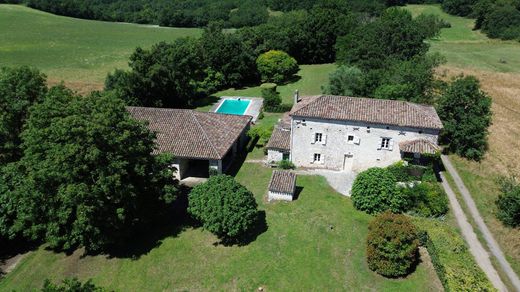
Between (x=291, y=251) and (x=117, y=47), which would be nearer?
(x=291, y=251)

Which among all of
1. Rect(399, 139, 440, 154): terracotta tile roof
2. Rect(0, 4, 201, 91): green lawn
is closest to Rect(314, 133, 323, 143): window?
Rect(399, 139, 440, 154): terracotta tile roof

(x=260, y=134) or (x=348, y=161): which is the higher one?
(x=260, y=134)

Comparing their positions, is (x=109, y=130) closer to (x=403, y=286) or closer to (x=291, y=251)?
(x=291, y=251)

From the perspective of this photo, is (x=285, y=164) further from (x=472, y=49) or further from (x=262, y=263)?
(x=472, y=49)

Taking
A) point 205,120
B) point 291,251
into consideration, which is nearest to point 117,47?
point 205,120

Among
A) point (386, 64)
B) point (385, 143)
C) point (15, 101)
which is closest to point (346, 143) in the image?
point (385, 143)

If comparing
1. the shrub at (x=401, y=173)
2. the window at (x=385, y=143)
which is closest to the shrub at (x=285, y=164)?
the window at (x=385, y=143)
